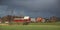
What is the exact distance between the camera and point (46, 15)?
2611 mm

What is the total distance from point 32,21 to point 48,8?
0.39m

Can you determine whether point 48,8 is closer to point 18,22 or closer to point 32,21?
point 32,21

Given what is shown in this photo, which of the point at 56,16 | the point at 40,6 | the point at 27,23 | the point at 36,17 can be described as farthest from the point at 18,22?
the point at 56,16

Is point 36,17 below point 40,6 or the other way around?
below

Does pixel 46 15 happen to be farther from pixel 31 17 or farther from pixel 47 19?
pixel 31 17

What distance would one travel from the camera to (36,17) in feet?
8.57

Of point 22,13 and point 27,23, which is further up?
point 22,13

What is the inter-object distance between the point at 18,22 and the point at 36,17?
1.13ft

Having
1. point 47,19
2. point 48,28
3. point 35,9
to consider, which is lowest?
point 48,28

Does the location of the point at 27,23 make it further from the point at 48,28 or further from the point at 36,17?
the point at 48,28

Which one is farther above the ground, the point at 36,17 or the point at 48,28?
the point at 36,17

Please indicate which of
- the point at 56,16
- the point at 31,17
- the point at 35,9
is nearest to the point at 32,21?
the point at 31,17

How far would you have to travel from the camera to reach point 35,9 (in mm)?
2645

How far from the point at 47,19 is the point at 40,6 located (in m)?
0.28
